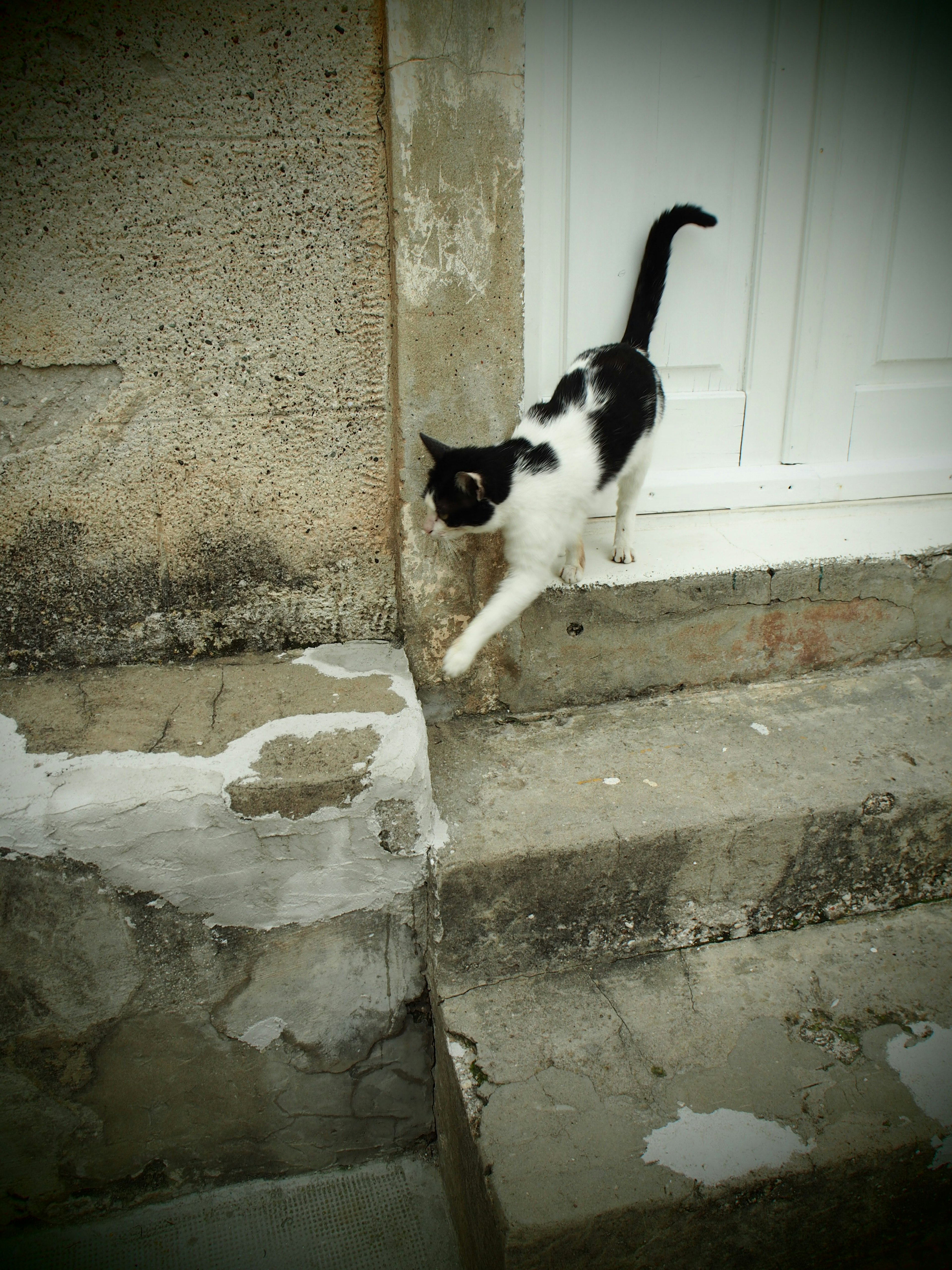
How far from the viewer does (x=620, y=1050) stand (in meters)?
1.58

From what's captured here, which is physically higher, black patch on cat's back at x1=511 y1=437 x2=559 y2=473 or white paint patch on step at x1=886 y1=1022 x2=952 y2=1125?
black patch on cat's back at x1=511 y1=437 x2=559 y2=473

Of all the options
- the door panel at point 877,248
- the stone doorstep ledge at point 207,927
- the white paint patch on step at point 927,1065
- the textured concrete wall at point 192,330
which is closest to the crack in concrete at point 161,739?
the stone doorstep ledge at point 207,927

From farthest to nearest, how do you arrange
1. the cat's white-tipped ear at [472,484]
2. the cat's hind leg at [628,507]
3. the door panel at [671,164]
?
the cat's hind leg at [628,507], the door panel at [671,164], the cat's white-tipped ear at [472,484]

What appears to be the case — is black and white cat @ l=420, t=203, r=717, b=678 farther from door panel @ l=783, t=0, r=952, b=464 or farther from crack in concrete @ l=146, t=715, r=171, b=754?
crack in concrete @ l=146, t=715, r=171, b=754

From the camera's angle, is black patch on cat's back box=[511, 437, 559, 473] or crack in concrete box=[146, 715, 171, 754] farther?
black patch on cat's back box=[511, 437, 559, 473]

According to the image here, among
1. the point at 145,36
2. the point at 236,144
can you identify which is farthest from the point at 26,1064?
the point at 145,36

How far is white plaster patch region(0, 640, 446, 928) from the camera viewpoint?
1.54 meters

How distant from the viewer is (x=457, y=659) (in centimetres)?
179

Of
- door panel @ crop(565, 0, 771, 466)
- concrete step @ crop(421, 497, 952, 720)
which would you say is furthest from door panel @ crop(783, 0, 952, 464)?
concrete step @ crop(421, 497, 952, 720)

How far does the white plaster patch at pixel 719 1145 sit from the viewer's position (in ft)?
4.52

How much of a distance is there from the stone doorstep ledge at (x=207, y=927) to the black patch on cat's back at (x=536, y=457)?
23.5 inches

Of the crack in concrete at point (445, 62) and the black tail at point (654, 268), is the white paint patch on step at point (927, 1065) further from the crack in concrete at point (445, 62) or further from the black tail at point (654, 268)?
the crack in concrete at point (445, 62)

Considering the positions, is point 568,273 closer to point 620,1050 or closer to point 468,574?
point 468,574

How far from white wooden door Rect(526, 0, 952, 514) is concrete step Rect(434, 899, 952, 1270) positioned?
139cm
